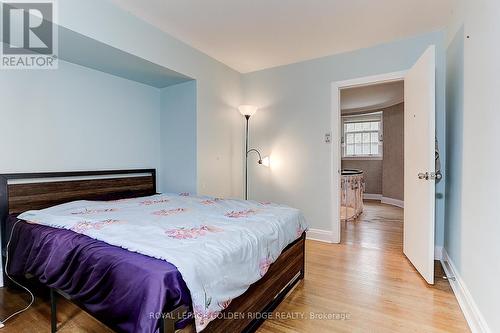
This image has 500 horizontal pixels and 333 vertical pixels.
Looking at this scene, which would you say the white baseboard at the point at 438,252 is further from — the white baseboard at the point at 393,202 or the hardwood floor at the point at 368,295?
the white baseboard at the point at 393,202

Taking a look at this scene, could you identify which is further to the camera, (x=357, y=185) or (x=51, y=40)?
(x=357, y=185)

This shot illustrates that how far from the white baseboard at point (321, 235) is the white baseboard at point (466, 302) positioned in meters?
1.23

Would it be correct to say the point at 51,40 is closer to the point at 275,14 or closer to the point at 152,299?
the point at 275,14

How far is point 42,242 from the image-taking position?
1.64m

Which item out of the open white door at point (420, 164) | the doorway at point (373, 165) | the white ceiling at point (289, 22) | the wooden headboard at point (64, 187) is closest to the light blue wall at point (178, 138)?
the wooden headboard at point (64, 187)

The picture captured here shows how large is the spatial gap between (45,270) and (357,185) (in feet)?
15.3

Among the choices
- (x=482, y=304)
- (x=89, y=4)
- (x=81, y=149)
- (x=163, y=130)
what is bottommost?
(x=482, y=304)

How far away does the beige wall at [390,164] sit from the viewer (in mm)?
5941

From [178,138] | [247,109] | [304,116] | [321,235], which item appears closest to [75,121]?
[178,138]

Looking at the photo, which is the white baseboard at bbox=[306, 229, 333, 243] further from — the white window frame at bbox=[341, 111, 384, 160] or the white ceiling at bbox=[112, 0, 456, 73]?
the white window frame at bbox=[341, 111, 384, 160]

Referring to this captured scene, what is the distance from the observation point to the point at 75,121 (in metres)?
2.65

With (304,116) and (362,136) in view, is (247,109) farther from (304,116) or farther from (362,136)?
(362,136)

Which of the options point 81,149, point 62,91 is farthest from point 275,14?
point 81,149

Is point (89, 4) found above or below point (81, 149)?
A: above
